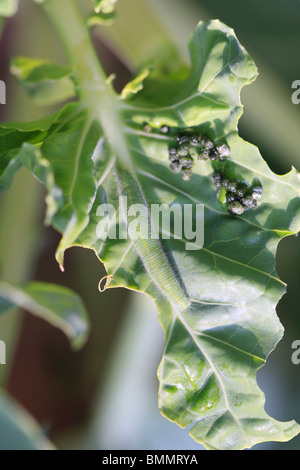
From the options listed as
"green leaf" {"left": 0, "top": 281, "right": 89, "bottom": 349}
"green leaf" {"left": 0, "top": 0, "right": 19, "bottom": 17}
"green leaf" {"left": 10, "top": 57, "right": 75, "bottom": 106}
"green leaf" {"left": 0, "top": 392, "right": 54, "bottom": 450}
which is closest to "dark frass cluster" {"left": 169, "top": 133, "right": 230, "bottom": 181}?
"green leaf" {"left": 10, "top": 57, "right": 75, "bottom": 106}

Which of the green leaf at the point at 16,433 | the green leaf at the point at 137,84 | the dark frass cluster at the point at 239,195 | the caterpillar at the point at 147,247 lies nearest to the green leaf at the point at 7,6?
the green leaf at the point at 137,84

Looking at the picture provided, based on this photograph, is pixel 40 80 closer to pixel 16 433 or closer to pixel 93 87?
pixel 93 87

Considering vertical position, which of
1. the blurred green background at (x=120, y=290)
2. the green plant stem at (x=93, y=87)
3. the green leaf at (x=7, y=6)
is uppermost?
the green leaf at (x=7, y=6)

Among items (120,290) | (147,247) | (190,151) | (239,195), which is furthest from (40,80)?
(120,290)

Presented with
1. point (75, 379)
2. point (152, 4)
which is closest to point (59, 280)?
point (75, 379)

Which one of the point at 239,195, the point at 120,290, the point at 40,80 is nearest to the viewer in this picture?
the point at 239,195

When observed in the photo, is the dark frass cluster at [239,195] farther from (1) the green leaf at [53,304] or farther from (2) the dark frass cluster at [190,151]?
(1) the green leaf at [53,304]

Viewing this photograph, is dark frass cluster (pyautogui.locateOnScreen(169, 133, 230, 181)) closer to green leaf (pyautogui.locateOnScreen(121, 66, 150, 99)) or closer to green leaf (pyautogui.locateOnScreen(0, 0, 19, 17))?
green leaf (pyautogui.locateOnScreen(121, 66, 150, 99))
